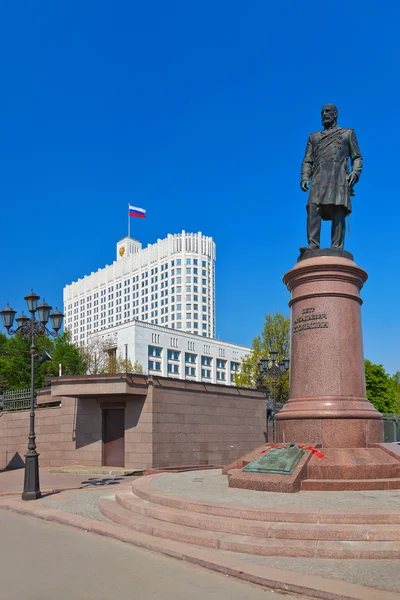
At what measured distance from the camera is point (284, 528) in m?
7.42

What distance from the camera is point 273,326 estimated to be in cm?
4003

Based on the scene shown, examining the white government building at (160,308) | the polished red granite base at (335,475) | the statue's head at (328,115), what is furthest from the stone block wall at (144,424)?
the white government building at (160,308)

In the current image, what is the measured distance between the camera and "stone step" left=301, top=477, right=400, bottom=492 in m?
9.86

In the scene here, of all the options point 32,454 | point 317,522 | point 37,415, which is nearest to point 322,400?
point 317,522

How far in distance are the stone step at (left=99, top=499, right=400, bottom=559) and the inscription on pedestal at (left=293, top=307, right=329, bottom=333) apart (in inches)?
219

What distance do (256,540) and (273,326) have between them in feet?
108

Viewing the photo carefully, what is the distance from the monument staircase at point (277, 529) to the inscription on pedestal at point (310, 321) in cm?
475

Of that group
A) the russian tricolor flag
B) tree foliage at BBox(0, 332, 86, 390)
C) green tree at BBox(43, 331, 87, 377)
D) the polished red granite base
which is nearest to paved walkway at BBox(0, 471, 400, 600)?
the polished red granite base

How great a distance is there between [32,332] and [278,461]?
295 inches

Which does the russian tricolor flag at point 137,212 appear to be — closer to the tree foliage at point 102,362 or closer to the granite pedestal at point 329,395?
the tree foliage at point 102,362

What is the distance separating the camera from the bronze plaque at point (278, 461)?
10062 mm

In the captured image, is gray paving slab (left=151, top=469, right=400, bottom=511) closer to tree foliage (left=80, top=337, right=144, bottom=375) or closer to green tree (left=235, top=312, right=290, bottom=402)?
green tree (left=235, top=312, right=290, bottom=402)

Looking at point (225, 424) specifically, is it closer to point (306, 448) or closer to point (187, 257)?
point (306, 448)

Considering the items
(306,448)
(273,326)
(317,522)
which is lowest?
(317,522)
